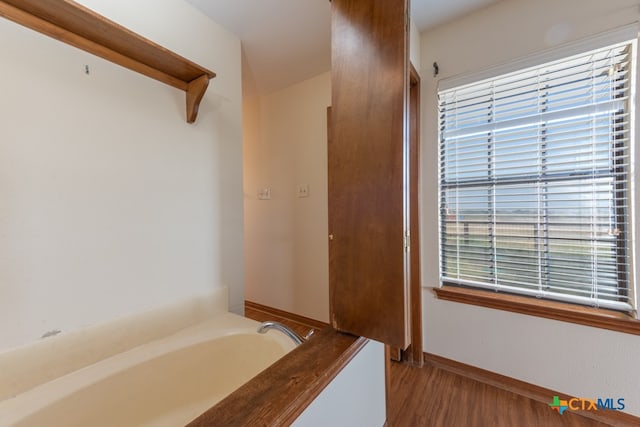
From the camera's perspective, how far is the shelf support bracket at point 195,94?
1212 mm

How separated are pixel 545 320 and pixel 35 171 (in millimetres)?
2498

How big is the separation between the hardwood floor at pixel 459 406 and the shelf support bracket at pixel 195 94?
1851 mm

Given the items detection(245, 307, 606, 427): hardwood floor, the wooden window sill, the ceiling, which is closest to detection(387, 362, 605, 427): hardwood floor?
detection(245, 307, 606, 427): hardwood floor

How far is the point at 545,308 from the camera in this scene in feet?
4.53

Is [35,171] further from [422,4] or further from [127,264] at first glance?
[422,4]

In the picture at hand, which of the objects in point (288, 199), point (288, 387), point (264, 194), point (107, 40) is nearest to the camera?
point (288, 387)

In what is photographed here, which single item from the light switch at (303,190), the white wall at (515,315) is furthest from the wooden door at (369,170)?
the light switch at (303,190)

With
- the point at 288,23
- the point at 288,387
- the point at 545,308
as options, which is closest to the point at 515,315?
the point at 545,308

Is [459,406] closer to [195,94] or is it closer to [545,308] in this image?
[545,308]

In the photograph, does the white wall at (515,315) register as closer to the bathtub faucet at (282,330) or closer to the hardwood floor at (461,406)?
the hardwood floor at (461,406)

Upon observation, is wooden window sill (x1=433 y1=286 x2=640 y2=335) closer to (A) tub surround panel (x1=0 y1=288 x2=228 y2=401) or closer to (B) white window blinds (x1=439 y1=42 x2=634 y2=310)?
(B) white window blinds (x1=439 y1=42 x2=634 y2=310)

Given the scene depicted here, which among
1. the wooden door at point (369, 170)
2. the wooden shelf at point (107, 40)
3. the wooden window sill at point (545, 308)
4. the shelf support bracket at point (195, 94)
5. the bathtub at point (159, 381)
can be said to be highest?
the wooden shelf at point (107, 40)

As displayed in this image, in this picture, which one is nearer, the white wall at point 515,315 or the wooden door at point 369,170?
the wooden door at point 369,170

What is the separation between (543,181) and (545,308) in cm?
73
